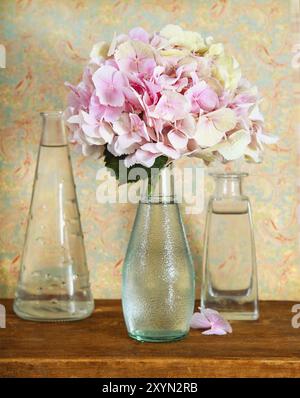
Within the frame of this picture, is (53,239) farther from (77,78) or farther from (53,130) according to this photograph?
(77,78)

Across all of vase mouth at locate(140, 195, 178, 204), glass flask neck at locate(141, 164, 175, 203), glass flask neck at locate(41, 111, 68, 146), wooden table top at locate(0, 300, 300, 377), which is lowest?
wooden table top at locate(0, 300, 300, 377)

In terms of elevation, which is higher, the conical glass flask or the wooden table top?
the conical glass flask

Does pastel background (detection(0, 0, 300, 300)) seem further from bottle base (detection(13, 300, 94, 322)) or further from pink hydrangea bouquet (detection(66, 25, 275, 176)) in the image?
pink hydrangea bouquet (detection(66, 25, 275, 176))

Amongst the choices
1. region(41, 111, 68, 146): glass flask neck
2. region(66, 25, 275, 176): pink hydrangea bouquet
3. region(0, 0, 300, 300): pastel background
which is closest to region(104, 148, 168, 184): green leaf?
region(66, 25, 275, 176): pink hydrangea bouquet

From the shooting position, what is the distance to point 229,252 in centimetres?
135

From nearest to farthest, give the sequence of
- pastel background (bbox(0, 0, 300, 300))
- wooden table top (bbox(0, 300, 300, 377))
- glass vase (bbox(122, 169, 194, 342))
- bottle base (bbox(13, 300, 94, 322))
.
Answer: wooden table top (bbox(0, 300, 300, 377)) → glass vase (bbox(122, 169, 194, 342)) → bottle base (bbox(13, 300, 94, 322)) → pastel background (bbox(0, 0, 300, 300))

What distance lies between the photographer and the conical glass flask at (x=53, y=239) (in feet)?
4.29

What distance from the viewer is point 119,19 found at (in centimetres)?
145

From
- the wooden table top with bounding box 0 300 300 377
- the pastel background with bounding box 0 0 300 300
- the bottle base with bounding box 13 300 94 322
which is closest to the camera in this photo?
the wooden table top with bounding box 0 300 300 377

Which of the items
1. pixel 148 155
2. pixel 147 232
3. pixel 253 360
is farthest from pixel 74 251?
pixel 253 360

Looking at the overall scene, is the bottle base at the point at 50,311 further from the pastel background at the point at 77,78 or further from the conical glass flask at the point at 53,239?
the pastel background at the point at 77,78

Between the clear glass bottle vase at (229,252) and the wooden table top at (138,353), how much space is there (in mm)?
97

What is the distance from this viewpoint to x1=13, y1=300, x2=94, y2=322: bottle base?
50.6 inches

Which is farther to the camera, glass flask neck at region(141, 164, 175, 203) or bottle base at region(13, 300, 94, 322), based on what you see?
bottle base at region(13, 300, 94, 322)
